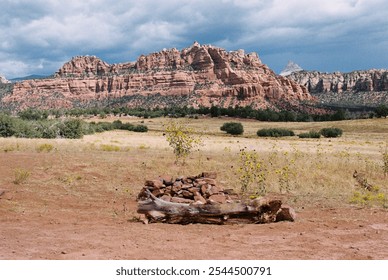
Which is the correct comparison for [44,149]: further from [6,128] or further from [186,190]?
[6,128]

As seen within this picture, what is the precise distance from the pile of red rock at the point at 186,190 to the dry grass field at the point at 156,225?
1.11 m

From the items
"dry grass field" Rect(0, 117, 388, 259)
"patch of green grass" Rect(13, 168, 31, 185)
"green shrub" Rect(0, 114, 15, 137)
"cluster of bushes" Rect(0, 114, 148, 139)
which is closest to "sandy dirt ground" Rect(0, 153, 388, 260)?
"dry grass field" Rect(0, 117, 388, 259)

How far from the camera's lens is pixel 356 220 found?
1178cm

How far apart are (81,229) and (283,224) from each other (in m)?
5.44

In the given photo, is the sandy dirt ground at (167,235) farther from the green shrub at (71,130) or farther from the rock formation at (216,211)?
the green shrub at (71,130)

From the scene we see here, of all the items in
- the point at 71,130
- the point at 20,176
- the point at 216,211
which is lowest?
the point at 216,211

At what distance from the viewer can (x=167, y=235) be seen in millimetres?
9883

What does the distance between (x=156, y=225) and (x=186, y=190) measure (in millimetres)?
2691

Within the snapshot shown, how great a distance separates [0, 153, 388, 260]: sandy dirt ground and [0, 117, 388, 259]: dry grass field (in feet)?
0.08

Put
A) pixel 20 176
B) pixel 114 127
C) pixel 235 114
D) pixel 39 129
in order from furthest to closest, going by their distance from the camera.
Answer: pixel 235 114
pixel 114 127
pixel 39 129
pixel 20 176

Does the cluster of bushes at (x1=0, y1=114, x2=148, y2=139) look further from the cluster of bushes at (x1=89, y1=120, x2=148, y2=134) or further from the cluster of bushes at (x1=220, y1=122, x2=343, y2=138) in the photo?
the cluster of bushes at (x1=220, y1=122, x2=343, y2=138)

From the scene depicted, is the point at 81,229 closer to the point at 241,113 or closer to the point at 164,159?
the point at 164,159

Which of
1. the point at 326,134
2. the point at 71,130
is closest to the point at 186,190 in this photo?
the point at 71,130

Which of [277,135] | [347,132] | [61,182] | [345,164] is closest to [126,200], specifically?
[61,182]
